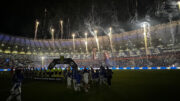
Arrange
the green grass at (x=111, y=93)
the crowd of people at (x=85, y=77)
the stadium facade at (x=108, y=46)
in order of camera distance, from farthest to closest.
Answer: the stadium facade at (x=108, y=46), the crowd of people at (x=85, y=77), the green grass at (x=111, y=93)

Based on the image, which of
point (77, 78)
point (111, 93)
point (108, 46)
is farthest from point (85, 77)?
point (108, 46)

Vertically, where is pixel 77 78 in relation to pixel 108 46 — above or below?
below

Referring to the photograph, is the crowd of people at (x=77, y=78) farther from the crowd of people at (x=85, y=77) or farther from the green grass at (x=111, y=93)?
the green grass at (x=111, y=93)

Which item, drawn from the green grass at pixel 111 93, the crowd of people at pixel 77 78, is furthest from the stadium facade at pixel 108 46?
the green grass at pixel 111 93

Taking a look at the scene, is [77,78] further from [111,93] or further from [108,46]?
[108,46]

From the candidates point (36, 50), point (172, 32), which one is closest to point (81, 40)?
point (36, 50)

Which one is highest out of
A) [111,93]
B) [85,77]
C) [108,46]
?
[108,46]

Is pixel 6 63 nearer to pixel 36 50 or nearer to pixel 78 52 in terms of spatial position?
pixel 36 50

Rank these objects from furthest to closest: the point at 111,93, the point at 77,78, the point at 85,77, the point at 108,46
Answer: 1. the point at 108,46
2. the point at 85,77
3. the point at 77,78
4. the point at 111,93

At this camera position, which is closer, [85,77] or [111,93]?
[111,93]

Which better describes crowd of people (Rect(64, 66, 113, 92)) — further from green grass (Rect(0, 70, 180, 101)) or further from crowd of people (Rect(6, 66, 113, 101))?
green grass (Rect(0, 70, 180, 101))

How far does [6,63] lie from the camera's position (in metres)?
53.8

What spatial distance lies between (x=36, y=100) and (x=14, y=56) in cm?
6923

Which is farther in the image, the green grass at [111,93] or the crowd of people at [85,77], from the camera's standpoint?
the crowd of people at [85,77]
